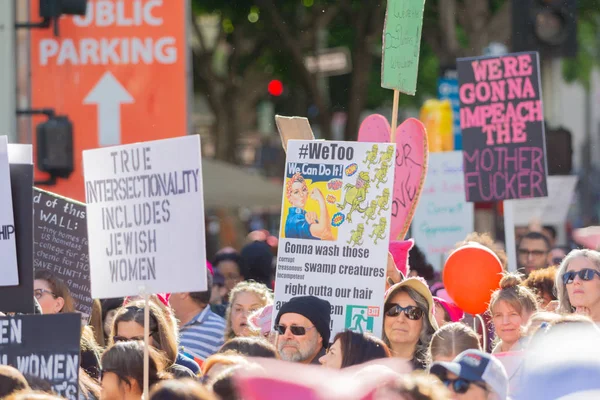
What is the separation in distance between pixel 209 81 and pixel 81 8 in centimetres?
1589

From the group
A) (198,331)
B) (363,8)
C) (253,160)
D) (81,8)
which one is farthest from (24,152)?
(253,160)

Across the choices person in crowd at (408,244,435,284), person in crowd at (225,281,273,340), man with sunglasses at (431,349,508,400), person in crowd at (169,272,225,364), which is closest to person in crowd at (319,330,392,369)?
man with sunglasses at (431,349,508,400)

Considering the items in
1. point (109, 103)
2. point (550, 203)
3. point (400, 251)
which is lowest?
point (400, 251)

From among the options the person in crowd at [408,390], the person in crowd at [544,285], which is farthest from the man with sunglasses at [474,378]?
the person in crowd at [544,285]

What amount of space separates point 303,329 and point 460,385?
5.75ft

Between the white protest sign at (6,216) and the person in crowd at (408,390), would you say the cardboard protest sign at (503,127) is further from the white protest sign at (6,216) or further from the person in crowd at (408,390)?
the person in crowd at (408,390)

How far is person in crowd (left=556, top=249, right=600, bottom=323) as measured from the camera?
20.6 feet

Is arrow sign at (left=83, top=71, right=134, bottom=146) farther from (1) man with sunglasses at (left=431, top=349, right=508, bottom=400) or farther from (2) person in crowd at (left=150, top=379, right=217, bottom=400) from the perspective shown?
(2) person in crowd at (left=150, top=379, right=217, bottom=400)

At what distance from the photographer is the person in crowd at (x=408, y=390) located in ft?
12.3

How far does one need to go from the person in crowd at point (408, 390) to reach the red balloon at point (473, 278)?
128 inches

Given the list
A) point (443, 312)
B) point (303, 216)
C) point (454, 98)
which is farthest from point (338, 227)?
point (454, 98)

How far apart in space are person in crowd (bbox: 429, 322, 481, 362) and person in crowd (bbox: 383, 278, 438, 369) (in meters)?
0.35

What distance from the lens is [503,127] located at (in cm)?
888

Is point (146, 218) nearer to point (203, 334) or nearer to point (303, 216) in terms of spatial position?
point (303, 216)
